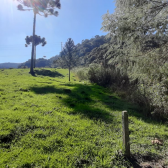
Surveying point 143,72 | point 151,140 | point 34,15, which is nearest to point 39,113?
point 151,140

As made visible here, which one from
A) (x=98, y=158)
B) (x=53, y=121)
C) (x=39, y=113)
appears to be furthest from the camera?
(x=39, y=113)

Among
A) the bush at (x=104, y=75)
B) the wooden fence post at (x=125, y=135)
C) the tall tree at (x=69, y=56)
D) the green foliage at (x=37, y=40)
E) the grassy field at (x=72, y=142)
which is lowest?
the grassy field at (x=72, y=142)

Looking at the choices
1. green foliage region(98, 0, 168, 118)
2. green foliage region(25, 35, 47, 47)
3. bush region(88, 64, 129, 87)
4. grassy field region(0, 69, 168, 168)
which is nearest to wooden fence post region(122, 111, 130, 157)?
grassy field region(0, 69, 168, 168)

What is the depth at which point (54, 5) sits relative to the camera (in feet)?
75.7

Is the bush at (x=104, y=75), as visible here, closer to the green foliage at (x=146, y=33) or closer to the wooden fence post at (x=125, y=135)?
the green foliage at (x=146, y=33)

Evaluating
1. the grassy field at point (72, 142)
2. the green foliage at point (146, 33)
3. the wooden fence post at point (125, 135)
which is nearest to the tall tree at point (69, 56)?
the green foliage at point (146, 33)

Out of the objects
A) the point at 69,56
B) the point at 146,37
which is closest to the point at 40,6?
the point at 69,56

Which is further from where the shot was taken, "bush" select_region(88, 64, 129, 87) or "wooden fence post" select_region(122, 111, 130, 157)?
"bush" select_region(88, 64, 129, 87)

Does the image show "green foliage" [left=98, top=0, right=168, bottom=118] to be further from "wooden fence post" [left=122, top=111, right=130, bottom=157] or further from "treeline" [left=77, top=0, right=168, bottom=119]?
"wooden fence post" [left=122, top=111, right=130, bottom=157]

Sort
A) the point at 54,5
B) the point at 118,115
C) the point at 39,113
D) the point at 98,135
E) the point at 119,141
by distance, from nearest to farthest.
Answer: the point at 119,141, the point at 98,135, the point at 39,113, the point at 118,115, the point at 54,5

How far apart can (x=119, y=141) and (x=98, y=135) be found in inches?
25.4

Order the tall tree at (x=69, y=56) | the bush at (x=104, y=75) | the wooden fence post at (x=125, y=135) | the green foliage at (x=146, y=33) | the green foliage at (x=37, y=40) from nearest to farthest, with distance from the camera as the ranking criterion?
the wooden fence post at (x=125, y=135), the green foliage at (x=146, y=33), the bush at (x=104, y=75), the tall tree at (x=69, y=56), the green foliage at (x=37, y=40)

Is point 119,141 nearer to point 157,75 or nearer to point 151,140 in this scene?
point 151,140

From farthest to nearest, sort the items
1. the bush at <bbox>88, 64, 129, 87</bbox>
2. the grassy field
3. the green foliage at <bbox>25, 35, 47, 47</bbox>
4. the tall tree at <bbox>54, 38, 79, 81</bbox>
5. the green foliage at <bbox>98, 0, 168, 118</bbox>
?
the green foliage at <bbox>25, 35, 47, 47</bbox>
the tall tree at <bbox>54, 38, 79, 81</bbox>
the bush at <bbox>88, 64, 129, 87</bbox>
the green foliage at <bbox>98, 0, 168, 118</bbox>
the grassy field
